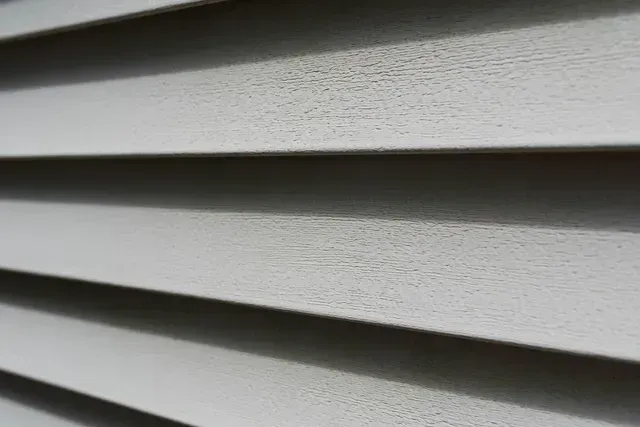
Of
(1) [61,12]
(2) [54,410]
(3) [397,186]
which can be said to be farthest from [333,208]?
(2) [54,410]

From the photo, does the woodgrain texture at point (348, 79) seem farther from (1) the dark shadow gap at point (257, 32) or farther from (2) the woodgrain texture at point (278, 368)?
(2) the woodgrain texture at point (278, 368)

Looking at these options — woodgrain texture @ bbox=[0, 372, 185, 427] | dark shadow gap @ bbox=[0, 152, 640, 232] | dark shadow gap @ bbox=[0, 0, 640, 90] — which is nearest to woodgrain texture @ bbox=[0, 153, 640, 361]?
dark shadow gap @ bbox=[0, 152, 640, 232]

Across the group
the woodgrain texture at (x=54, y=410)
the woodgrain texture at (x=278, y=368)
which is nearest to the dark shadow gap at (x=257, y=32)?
the woodgrain texture at (x=278, y=368)

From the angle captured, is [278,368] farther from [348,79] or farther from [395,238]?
[348,79]

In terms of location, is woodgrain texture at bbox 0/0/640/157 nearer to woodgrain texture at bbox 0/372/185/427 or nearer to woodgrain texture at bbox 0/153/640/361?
woodgrain texture at bbox 0/153/640/361

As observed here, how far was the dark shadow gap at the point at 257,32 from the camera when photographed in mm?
511

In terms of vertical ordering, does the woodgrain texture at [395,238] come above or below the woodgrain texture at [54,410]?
above

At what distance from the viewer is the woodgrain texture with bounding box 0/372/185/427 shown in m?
0.90

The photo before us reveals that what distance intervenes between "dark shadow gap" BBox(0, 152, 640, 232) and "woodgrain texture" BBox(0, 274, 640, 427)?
14 cm

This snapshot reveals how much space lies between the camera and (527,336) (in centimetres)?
52

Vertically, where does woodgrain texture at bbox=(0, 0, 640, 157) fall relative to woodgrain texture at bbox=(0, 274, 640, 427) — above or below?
above

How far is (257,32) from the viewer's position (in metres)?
0.65

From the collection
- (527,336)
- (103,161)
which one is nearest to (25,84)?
(103,161)

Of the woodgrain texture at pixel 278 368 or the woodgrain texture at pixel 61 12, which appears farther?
the woodgrain texture at pixel 61 12
